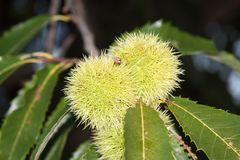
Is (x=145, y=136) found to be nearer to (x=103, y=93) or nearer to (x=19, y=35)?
(x=103, y=93)

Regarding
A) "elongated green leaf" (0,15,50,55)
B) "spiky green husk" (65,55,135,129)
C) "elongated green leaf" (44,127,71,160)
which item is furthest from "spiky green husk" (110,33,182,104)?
"elongated green leaf" (0,15,50,55)

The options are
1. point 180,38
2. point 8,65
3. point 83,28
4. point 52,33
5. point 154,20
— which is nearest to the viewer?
point 8,65

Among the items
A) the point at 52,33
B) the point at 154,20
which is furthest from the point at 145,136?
the point at 154,20

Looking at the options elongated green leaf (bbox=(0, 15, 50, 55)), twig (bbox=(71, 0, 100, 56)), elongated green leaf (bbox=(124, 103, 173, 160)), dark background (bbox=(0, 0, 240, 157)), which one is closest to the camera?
elongated green leaf (bbox=(124, 103, 173, 160))

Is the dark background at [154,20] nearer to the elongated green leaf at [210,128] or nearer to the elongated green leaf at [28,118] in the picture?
the elongated green leaf at [28,118]

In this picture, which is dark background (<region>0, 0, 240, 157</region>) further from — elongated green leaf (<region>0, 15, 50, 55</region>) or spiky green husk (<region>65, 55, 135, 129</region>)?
spiky green husk (<region>65, 55, 135, 129</region>)

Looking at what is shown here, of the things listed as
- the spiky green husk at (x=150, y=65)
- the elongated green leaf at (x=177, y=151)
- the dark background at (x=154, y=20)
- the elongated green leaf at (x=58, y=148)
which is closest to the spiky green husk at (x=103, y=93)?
the spiky green husk at (x=150, y=65)
